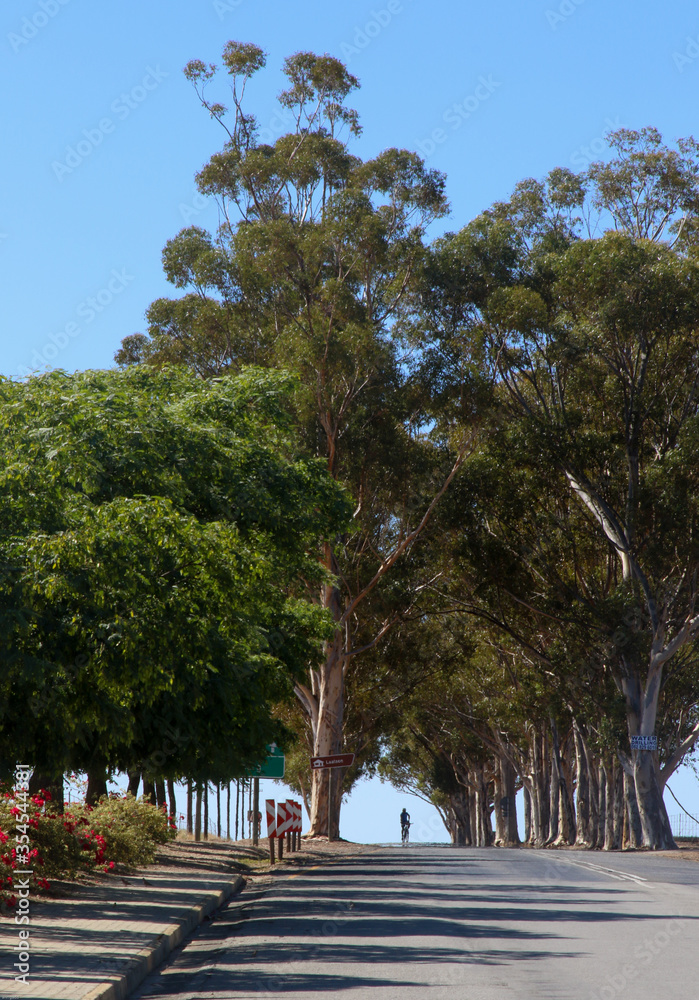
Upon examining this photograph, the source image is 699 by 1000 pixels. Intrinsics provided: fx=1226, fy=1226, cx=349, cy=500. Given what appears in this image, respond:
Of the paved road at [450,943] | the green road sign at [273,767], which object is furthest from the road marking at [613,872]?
the green road sign at [273,767]

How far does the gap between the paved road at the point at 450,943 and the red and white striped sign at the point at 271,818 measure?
23.4 ft

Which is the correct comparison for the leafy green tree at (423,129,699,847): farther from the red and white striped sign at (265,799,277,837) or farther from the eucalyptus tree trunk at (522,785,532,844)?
the eucalyptus tree trunk at (522,785,532,844)

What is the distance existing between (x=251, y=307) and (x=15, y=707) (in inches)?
1043

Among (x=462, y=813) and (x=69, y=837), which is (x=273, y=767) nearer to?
(x=69, y=837)

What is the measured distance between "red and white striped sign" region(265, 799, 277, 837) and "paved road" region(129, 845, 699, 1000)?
23.4 feet

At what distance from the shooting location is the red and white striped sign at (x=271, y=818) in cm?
2602

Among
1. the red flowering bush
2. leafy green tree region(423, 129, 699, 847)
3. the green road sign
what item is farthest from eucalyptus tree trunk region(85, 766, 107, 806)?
leafy green tree region(423, 129, 699, 847)

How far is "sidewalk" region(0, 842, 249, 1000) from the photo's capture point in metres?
8.33

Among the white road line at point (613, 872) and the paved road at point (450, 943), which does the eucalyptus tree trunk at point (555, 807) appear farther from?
the paved road at point (450, 943)

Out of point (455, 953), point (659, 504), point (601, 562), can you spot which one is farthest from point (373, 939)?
point (601, 562)

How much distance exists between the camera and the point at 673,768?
38750 millimetres

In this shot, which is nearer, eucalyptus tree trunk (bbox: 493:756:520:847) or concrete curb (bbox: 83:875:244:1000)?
concrete curb (bbox: 83:875:244:1000)

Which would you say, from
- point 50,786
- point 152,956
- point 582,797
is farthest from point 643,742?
point 152,956

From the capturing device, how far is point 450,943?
11078 mm
